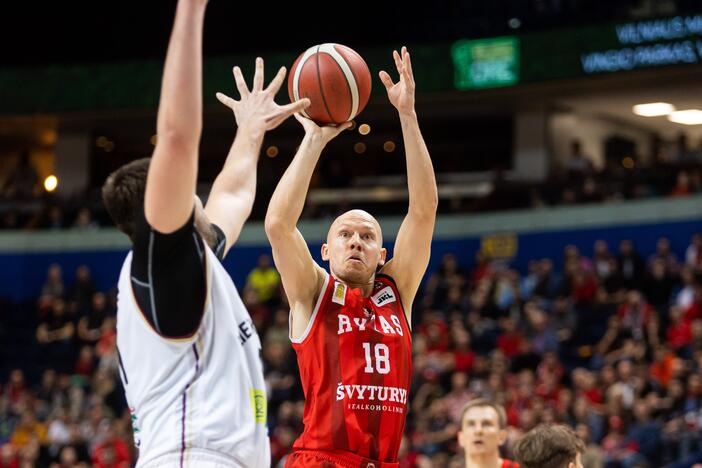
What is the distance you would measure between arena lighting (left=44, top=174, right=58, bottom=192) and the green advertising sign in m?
10.4

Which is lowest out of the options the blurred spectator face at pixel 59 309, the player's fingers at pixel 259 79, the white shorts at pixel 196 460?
the white shorts at pixel 196 460

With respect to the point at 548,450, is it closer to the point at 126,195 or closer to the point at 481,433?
the point at 481,433

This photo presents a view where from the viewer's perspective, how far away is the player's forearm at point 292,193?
4.99 meters

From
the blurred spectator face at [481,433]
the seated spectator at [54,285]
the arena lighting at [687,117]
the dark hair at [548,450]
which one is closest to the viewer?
the dark hair at [548,450]

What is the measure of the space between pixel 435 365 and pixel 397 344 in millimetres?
11228

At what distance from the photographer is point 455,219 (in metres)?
22.7

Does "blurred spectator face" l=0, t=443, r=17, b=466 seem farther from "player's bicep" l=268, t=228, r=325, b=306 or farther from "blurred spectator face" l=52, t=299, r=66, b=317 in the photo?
"player's bicep" l=268, t=228, r=325, b=306

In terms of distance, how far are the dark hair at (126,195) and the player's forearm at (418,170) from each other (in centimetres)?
212

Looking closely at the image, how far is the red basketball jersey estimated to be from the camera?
4980mm

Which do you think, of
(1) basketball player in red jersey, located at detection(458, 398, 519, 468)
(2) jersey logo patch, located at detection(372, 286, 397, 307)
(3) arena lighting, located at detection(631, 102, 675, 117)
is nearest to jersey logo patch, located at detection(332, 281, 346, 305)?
(2) jersey logo patch, located at detection(372, 286, 397, 307)

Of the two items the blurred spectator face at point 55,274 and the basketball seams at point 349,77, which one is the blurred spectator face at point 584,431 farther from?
the blurred spectator face at point 55,274

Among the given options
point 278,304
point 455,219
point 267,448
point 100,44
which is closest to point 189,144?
point 267,448

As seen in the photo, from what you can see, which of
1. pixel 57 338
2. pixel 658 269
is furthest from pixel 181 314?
pixel 57 338

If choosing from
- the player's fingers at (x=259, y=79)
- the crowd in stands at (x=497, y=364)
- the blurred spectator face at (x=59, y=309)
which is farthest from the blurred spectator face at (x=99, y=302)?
the player's fingers at (x=259, y=79)
